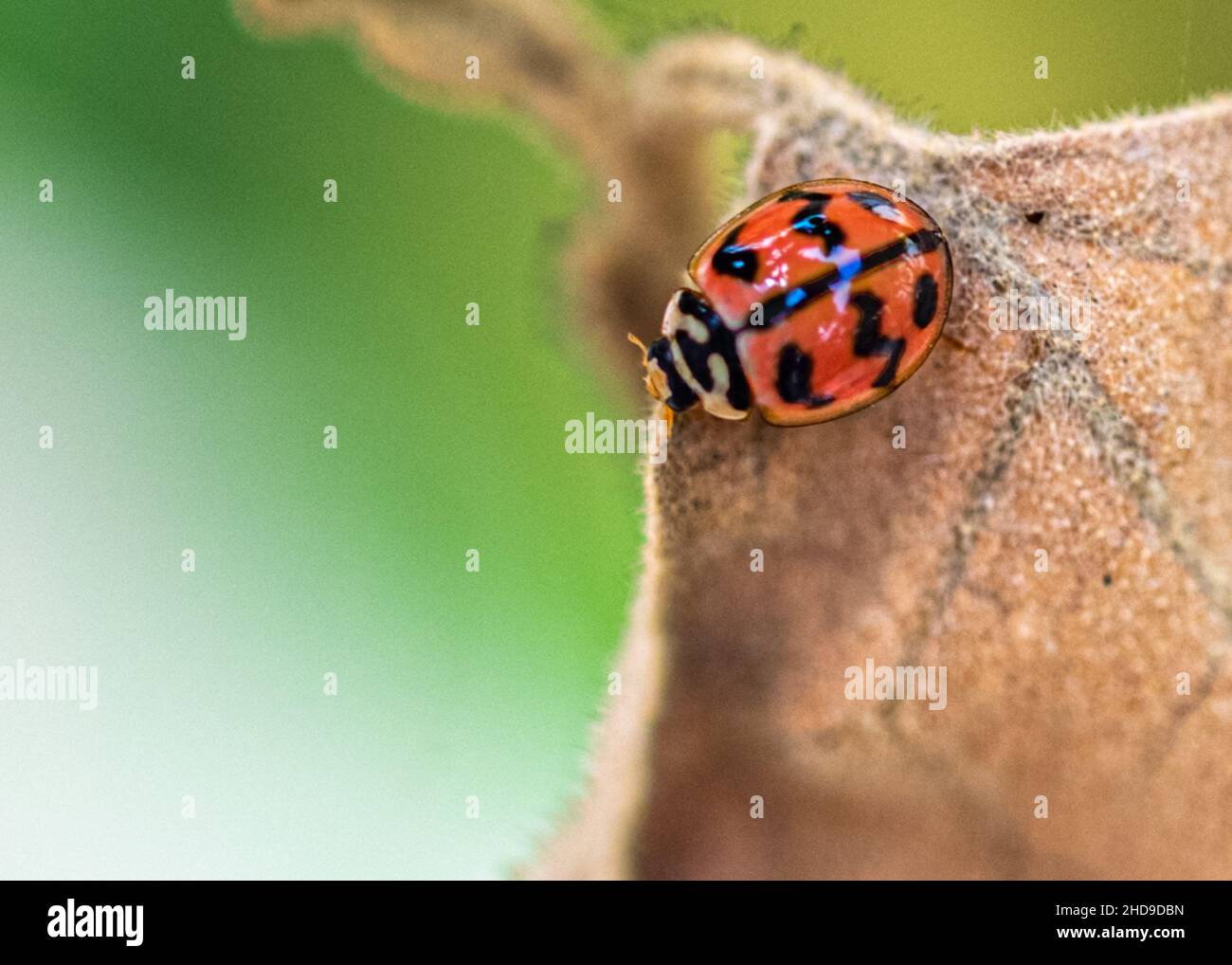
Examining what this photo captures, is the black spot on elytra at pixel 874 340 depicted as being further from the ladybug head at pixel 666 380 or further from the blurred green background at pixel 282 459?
the blurred green background at pixel 282 459

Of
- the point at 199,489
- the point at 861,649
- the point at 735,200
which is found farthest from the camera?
the point at 199,489

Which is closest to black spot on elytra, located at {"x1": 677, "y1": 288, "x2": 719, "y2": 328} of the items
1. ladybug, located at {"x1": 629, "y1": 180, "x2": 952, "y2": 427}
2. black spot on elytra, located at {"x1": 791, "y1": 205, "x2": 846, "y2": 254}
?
A: ladybug, located at {"x1": 629, "y1": 180, "x2": 952, "y2": 427}

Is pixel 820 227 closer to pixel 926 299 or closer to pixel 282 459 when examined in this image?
pixel 926 299

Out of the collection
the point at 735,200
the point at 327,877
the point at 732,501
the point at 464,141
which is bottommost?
the point at 327,877

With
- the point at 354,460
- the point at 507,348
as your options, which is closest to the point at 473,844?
the point at 354,460

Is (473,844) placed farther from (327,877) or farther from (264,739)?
(264,739)

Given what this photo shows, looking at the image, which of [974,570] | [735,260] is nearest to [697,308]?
[735,260]

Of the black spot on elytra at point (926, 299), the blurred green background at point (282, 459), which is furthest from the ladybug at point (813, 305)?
the blurred green background at point (282, 459)
